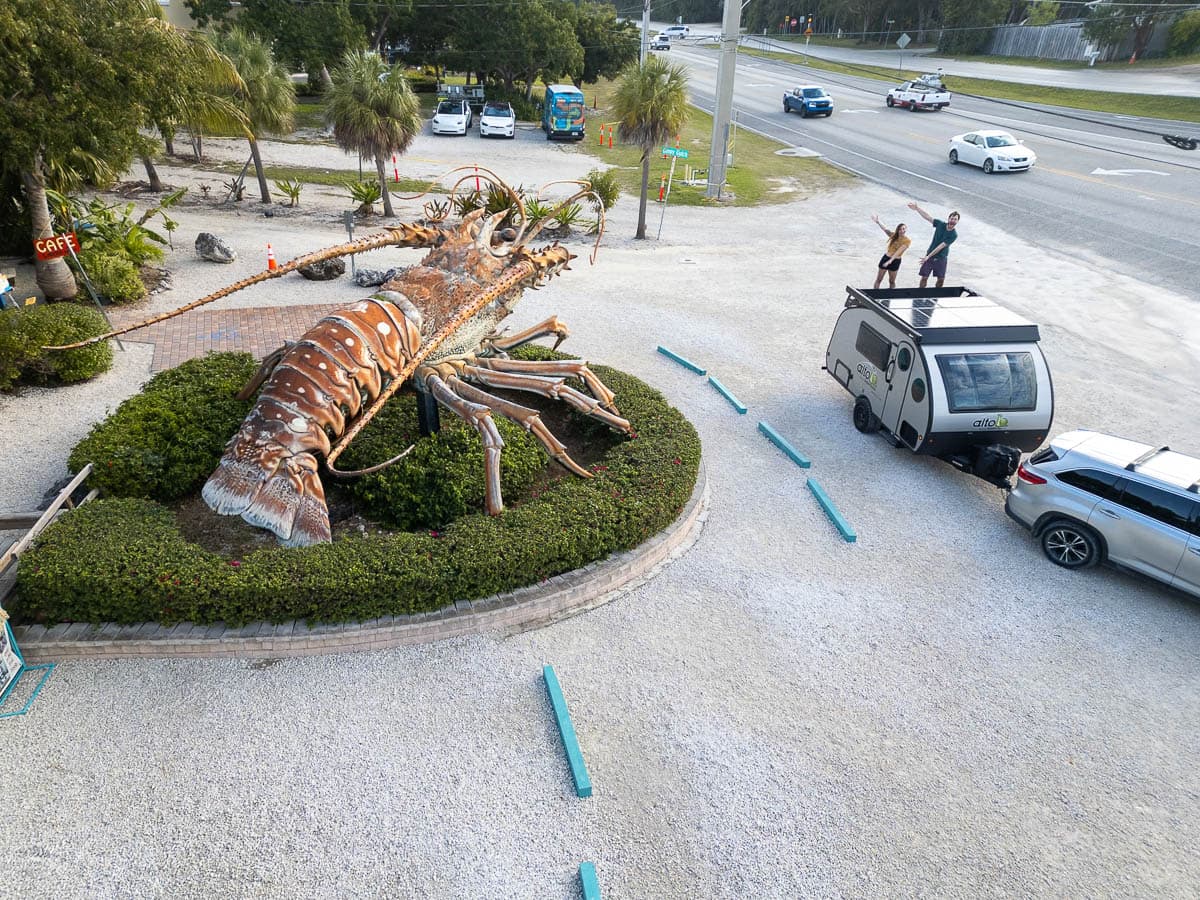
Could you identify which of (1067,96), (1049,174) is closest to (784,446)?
(1049,174)

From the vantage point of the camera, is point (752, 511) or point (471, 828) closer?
point (471, 828)

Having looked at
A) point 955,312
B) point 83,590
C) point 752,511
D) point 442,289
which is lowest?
point 752,511

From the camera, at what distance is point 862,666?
7.98 m

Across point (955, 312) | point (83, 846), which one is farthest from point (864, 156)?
point (83, 846)

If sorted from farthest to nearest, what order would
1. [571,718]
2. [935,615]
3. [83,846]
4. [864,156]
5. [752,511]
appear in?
[864,156] < [752,511] < [935,615] < [571,718] < [83,846]

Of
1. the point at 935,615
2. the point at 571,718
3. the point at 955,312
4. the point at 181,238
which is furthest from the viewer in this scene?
the point at 181,238

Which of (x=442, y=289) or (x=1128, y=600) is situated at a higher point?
(x=442, y=289)

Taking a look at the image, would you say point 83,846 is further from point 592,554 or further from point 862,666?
point 862,666

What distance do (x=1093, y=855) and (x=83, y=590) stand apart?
9754 millimetres

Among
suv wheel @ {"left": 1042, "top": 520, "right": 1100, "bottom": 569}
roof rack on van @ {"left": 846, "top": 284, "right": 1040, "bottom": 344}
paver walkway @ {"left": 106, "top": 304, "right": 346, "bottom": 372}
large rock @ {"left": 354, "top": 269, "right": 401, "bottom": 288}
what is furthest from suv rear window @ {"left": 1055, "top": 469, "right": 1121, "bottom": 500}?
large rock @ {"left": 354, "top": 269, "right": 401, "bottom": 288}

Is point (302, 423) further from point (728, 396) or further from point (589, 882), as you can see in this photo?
point (728, 396)

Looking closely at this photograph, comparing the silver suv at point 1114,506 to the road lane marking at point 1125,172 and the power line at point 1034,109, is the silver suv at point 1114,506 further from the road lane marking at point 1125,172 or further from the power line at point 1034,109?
the road lane marking at point 1125,172

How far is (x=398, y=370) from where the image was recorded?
9.13m

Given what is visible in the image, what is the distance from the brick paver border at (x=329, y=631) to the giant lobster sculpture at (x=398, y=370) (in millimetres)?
1126
